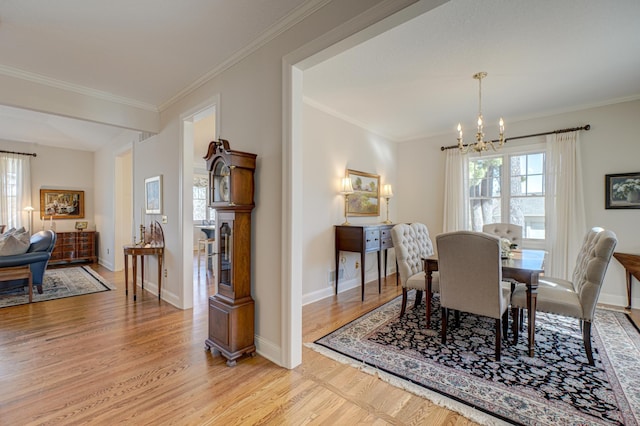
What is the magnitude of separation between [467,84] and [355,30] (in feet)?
6.74

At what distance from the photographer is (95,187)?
6.96 metres

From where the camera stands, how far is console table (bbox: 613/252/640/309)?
336cm

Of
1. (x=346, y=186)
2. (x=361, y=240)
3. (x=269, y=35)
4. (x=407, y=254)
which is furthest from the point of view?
(x=346, y=186)

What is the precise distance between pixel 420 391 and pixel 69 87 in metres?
4.53

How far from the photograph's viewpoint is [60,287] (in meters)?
4.45

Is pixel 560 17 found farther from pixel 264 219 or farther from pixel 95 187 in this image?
pixel 95 187

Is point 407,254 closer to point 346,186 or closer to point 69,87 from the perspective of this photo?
point 346,186

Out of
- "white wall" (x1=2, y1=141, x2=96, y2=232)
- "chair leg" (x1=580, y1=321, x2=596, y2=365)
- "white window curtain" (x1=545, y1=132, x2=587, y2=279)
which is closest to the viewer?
"chair leg" (x1=580, y1=321, x2=596, y2=365)

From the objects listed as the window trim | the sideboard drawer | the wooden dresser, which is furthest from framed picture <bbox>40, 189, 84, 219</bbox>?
the window trim

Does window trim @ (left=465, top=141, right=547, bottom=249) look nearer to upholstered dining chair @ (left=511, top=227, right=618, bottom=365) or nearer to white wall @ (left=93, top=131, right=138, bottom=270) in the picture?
upholstered dining chair @ (left=511, top=227, right=618, bottom=365)

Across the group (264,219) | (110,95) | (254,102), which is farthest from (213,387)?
(110,95)

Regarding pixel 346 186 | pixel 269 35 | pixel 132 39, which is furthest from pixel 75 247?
pixel 269 35

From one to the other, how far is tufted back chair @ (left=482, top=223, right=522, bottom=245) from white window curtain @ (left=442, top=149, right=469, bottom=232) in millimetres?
846

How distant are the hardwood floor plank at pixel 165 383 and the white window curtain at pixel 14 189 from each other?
425 centimetres
